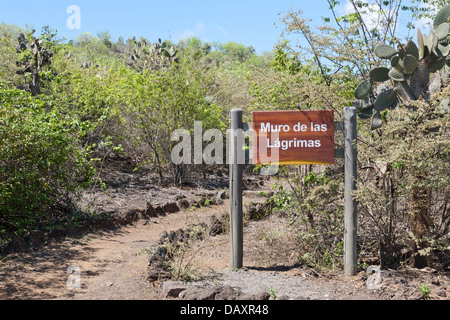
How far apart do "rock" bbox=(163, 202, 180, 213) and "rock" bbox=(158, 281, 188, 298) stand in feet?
16.9

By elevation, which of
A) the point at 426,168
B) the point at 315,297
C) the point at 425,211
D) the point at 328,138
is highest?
the point at 328,138

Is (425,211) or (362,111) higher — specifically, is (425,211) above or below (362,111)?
below

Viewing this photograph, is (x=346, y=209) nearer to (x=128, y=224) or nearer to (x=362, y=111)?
(x=362, y=111)

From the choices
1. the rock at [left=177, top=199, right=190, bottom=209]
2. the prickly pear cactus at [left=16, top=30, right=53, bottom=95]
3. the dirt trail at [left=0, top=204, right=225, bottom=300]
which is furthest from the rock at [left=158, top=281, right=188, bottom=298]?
the prickly pear cactus at [left=16, top=30, right=53, bottom=95]

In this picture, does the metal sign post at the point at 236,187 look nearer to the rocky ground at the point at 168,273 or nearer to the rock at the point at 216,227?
the rocky ground at the point at 168,273

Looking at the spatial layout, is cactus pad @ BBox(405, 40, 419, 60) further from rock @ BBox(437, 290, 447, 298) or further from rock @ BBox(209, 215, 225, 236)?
rock @ BBox(209, 215, 225, 236)

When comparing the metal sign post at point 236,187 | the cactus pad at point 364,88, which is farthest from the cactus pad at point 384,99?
the metal sign post at point 236,187

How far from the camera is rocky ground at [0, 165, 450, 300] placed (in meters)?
5.18

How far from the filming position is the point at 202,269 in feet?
19.8

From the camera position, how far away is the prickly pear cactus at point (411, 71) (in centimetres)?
583

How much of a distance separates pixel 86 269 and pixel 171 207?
425 centimetres

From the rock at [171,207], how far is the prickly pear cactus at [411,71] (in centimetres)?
549

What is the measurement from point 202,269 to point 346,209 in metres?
1.97
